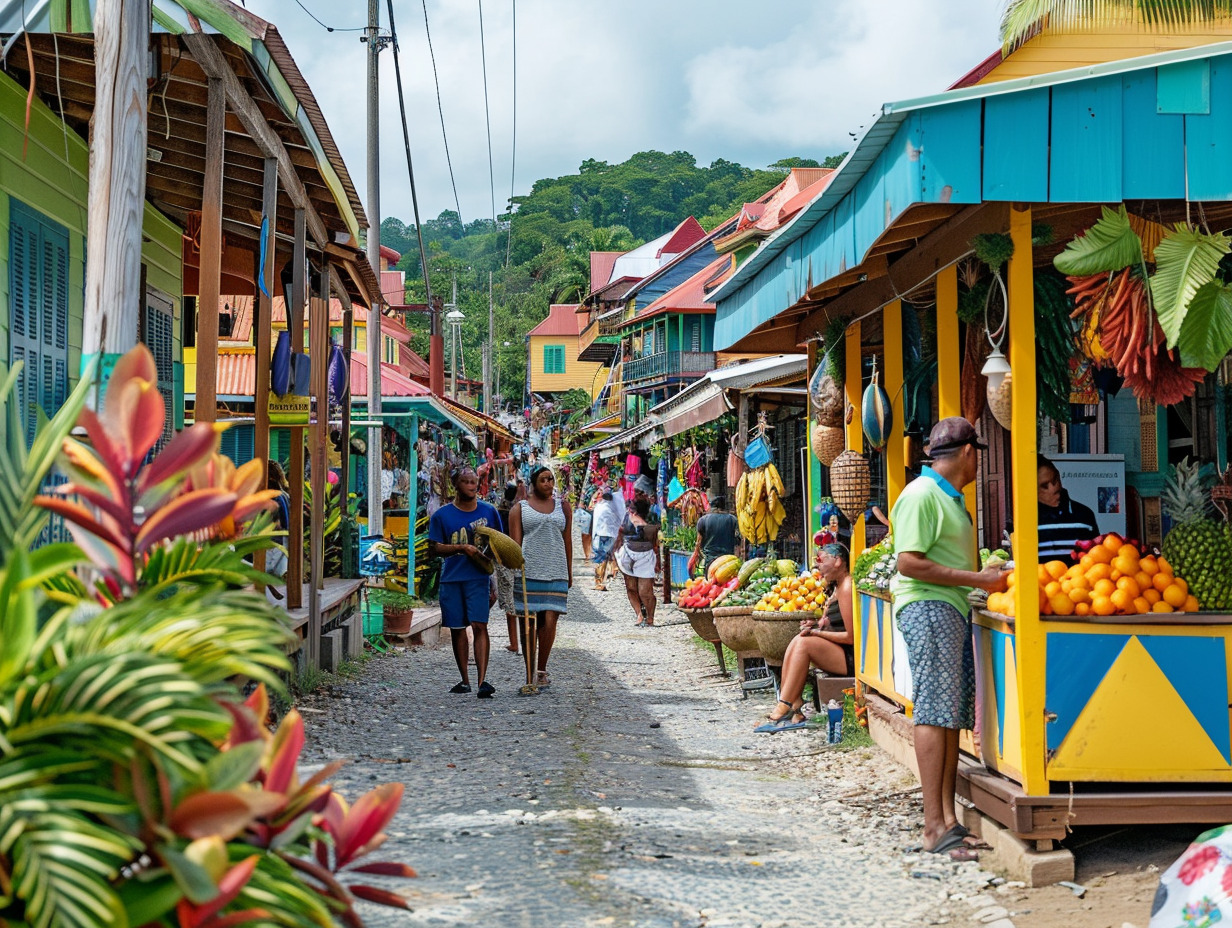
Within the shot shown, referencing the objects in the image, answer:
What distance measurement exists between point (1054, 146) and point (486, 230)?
101m

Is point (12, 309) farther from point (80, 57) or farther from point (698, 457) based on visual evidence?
point (698, 457)

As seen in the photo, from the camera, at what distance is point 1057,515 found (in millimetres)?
8531

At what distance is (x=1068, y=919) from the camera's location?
4.88 m

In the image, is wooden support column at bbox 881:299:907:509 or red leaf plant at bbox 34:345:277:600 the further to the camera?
wooden support column at bbox 881:299:907:509

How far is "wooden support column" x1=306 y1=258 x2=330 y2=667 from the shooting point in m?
10.3

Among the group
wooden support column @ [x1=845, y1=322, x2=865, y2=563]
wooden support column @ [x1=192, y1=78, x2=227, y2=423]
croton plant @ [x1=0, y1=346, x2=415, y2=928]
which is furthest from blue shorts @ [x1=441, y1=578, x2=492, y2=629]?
croton plant @ [x1=0, y1=346, x2=415, y2=928]

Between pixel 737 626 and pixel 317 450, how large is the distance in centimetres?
396

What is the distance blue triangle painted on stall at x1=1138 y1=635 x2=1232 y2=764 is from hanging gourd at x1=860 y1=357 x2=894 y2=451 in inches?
123

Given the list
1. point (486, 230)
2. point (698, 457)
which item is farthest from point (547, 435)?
point (698, 457)

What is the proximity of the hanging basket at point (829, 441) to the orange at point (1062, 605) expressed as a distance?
12.9 ft

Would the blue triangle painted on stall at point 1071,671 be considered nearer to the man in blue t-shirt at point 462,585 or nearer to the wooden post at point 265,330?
the wooden post at point 265,330

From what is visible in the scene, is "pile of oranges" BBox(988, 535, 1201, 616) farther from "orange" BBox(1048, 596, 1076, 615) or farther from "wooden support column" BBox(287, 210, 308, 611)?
"wooden support column" BBox(287, 210, 308, 611)

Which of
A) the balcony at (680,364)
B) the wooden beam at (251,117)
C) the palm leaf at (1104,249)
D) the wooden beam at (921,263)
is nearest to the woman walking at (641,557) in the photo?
the wooden beam at (921,263)

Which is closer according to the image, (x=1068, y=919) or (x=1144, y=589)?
(x=1068, y=919)
